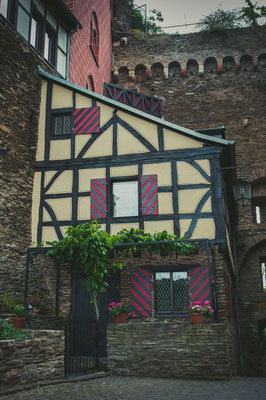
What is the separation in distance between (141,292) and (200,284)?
1448mm

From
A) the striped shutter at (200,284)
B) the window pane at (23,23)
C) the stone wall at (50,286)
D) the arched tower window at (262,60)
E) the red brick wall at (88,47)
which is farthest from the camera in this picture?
the arched tower window at (262,60)

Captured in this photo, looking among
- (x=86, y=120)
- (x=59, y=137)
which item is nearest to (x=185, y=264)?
(x=86, y=120)

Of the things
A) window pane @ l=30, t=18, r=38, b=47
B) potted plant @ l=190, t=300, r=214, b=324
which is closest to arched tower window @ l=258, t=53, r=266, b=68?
window pane @ l=30, t=18, r=38, b=47

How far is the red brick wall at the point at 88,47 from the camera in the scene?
50.3 ft

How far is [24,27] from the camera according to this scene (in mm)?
12227

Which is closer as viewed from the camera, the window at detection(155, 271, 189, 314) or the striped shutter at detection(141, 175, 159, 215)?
the window at detection(155, 271, 189, 314)

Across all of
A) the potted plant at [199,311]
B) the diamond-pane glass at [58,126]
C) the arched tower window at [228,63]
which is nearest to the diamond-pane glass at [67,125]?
the diamond-pane glass at [58,126]

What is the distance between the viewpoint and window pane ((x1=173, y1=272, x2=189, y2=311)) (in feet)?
34.3

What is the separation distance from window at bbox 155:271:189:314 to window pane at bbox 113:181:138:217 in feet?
5.84

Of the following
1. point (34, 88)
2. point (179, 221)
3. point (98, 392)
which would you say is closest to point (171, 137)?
point (179, 221)

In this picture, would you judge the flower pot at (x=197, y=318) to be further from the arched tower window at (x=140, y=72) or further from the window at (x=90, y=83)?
the arched tower window at (x=140, y=72)

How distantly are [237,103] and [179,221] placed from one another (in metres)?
10.9

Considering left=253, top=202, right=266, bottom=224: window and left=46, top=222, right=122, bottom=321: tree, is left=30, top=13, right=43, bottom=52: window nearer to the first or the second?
left=46, top=222, right=122, bottom=321: tree

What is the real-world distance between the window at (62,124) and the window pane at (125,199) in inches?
88.1
